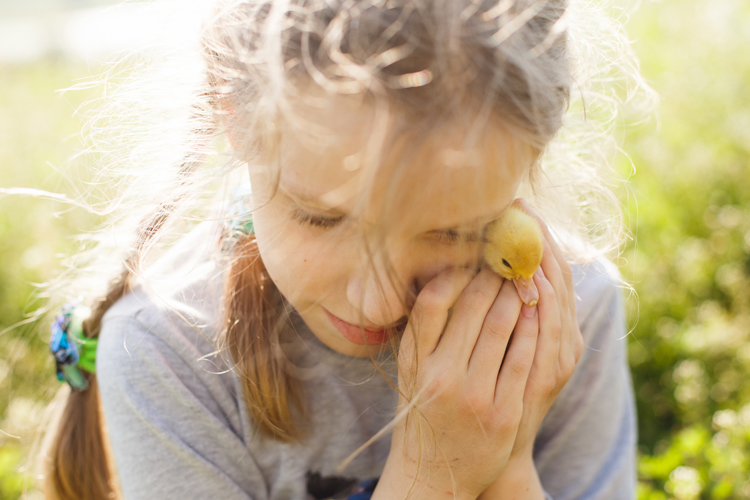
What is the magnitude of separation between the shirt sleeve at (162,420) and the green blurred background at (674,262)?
1.89 ft

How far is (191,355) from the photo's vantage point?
1511mm

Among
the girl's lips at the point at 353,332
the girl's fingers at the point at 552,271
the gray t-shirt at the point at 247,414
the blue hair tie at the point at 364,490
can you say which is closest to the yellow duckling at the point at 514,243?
the girl's fingers at the point at 552,271

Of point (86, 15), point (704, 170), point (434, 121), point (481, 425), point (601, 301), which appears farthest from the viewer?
point (86, 15)

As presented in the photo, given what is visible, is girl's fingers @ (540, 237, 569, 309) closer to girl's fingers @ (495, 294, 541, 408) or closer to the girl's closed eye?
girl's fingers @ (495, 294, 541, 408)

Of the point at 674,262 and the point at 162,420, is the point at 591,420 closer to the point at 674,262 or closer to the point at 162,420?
the point at 162,420

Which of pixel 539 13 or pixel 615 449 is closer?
pixel 539 13

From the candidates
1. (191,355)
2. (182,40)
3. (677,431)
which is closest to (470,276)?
(191,355)

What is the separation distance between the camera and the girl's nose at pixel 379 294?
113 cm

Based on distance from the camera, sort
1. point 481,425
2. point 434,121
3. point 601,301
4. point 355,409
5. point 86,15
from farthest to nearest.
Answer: point 86,15, point 601,301, point 355,409, point 481,425, point 434,121

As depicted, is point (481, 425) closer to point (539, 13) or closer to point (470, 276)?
point (470, 276)

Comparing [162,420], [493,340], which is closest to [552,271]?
[493,340]

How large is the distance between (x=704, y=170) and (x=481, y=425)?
3168 millimetres

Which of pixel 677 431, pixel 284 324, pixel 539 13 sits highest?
pixel 539 13

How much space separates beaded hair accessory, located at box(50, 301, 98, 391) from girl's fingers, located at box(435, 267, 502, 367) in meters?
1.06
